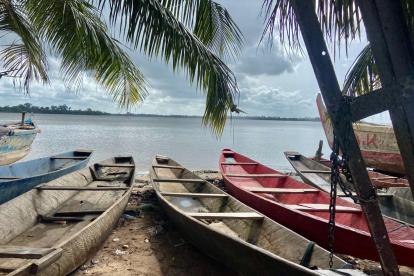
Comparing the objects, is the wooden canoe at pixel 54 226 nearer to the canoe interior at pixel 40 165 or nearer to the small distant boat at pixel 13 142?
the canoe interior at pixel 40 165

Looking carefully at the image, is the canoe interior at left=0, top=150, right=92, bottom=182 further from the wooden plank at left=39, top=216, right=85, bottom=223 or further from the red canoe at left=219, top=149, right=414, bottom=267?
the red canoe at left=219, top=149, right=414, bottom=267

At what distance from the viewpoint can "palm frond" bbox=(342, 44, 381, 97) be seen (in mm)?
5120

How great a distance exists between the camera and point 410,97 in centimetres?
198

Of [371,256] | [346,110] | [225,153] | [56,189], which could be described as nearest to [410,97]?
[346,110]

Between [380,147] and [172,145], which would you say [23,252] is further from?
[172,145]

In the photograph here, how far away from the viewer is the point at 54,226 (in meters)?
5.36

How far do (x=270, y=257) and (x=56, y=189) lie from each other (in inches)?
176

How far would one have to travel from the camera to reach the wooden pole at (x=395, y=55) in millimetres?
1967

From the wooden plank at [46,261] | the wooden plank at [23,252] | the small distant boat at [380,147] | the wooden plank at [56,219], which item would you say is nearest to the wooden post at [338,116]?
the wooden plank at [46,261]

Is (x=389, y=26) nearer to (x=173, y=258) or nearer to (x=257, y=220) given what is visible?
(x=257, y=220)

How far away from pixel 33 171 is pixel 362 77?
8715 mm

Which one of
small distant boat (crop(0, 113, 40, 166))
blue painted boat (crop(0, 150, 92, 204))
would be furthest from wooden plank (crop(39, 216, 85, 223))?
small distant boat (crop(0, 113, 40, 166))

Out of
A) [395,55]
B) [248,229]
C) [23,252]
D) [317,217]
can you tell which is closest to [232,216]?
[248,229]

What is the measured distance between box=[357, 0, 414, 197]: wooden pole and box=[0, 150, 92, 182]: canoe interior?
851cm
